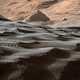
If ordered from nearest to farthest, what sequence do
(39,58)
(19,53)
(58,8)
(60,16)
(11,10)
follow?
(39,58) → (19,53) → (60,16) → (58,8) → (11,10)

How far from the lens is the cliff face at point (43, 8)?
25.8 ft

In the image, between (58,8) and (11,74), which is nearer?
(11,74)

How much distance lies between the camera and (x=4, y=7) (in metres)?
10.8

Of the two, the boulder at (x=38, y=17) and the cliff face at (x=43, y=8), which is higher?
the boulder at (x=38, y=17)

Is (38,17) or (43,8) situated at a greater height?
(38,17)

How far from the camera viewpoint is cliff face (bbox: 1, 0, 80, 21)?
310 inches

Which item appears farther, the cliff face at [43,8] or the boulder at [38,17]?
the cliff face at [43,8]

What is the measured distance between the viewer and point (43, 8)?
31.4 ft

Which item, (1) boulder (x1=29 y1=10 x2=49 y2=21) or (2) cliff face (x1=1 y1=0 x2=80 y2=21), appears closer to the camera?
(1) boulder (x1=29 y1=10 x2=49 y2=21)

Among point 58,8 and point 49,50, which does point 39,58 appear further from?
point 58,8

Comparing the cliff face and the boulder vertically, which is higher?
the boulder

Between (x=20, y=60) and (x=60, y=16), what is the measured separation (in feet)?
21.6

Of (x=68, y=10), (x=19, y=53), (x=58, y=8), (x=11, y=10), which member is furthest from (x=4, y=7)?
(x=19, y=53)

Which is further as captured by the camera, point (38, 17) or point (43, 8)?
point (43, 8)
